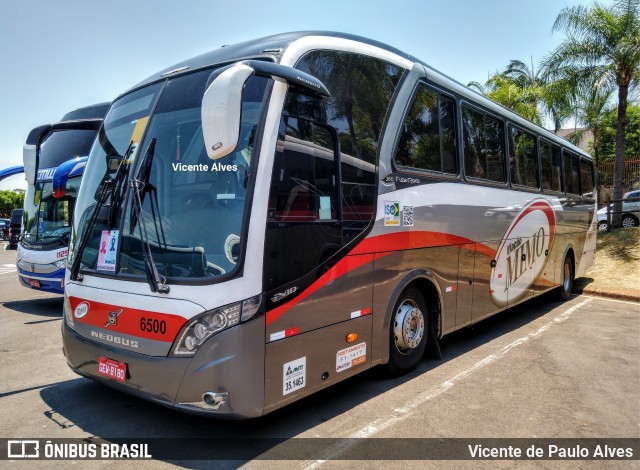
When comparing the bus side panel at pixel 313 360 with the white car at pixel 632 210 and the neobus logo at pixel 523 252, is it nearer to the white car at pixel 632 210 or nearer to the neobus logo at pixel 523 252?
the neobus logo at pixel 523 252

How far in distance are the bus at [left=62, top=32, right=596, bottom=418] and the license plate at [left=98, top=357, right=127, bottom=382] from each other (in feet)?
0.06

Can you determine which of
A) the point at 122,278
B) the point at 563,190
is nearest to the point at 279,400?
the point at 122,278

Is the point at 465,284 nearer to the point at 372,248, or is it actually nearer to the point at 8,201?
the point at 372,248

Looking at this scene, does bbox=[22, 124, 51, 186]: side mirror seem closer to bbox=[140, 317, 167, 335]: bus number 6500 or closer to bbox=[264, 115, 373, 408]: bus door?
bbox=[140, 317, 167, 335]: bus number 6500

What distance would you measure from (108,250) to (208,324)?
127cm

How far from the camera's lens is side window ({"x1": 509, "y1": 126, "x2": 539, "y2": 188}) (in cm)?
792

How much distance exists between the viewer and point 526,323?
8.63m

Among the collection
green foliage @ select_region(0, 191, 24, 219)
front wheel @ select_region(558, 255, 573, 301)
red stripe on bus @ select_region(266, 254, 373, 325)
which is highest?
green foliage @ select_region(0, 191, 24, 219)

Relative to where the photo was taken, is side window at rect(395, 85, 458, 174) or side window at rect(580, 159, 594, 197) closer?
side window at rect(395, 85, 458, 174)

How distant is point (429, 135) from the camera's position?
5777 mm

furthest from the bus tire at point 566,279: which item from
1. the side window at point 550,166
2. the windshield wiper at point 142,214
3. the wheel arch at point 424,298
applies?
the windshield wiper at point 142,214

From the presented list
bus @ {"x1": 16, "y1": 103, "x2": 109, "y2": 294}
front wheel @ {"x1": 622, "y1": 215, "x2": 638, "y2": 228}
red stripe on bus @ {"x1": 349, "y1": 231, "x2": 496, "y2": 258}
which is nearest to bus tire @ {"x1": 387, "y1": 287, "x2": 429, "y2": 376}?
red stripe on bus @ {"x1": 349, "y1": 231, "x2": 496, "y2": 258}

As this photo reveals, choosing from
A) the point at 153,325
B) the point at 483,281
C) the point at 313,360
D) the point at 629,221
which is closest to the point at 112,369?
the point at 153,325

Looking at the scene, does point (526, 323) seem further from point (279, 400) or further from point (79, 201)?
point (79, 201)
